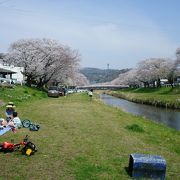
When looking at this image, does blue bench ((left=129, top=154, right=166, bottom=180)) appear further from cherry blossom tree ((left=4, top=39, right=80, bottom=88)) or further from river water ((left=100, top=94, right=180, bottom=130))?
cherry blossom tree ((left=4, top=39, right=80, bottom=88))

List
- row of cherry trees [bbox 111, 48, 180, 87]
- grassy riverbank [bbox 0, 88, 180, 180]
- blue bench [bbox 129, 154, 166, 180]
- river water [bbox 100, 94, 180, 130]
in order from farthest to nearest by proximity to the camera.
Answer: row of cherry trees [bbox 111, 48, 180, 87]
river water [bbox 100, 94, 180, 130]
grassy riverbank [bbox 0, 88, 180, 180]
blue bench [bbox 129, 154, 166, 180]

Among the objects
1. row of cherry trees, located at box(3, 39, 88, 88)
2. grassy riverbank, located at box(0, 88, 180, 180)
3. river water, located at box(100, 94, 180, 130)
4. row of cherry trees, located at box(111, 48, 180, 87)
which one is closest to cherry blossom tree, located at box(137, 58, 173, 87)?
row of cherry trees, located at box(111, 48, 180, 87)

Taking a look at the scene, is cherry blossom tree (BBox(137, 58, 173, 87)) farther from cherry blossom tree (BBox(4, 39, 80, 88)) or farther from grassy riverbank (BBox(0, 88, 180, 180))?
grassy riverbank (BBox(0, 88, 180, 180))

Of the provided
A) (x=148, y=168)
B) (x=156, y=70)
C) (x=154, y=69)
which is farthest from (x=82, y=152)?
(x=154, y=69)

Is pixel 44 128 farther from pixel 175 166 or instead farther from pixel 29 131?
pixel 175 166

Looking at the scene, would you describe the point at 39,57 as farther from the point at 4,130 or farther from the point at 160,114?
the point at 4,130

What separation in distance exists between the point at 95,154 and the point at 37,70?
4576cm

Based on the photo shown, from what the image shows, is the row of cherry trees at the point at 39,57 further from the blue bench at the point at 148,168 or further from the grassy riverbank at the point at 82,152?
the blue bench at the point at 148,168

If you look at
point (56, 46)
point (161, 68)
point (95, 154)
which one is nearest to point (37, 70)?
point (56, 46)

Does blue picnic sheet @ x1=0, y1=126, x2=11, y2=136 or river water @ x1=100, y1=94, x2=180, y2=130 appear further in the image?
river water @ x1=100, y1=94, x2=180, y2=130

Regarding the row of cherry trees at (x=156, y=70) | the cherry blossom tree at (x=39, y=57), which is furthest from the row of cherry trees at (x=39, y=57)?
the row of cherry trees at (x=156, y=70)

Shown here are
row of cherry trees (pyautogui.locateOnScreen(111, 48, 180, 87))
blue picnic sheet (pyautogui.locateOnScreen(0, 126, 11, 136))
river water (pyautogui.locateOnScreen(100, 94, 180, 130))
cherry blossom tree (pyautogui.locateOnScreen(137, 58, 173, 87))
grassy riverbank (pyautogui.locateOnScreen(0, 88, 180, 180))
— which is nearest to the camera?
grassy riverbank (pyautogui.locateOnScreen(0, 88, 180, 180))

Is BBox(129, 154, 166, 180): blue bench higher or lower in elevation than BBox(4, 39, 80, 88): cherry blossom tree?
lower

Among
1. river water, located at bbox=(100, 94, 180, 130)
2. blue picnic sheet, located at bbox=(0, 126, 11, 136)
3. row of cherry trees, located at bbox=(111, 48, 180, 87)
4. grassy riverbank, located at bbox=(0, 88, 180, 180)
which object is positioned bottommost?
river water, located at bbox=(100, 94, 180, 130)
